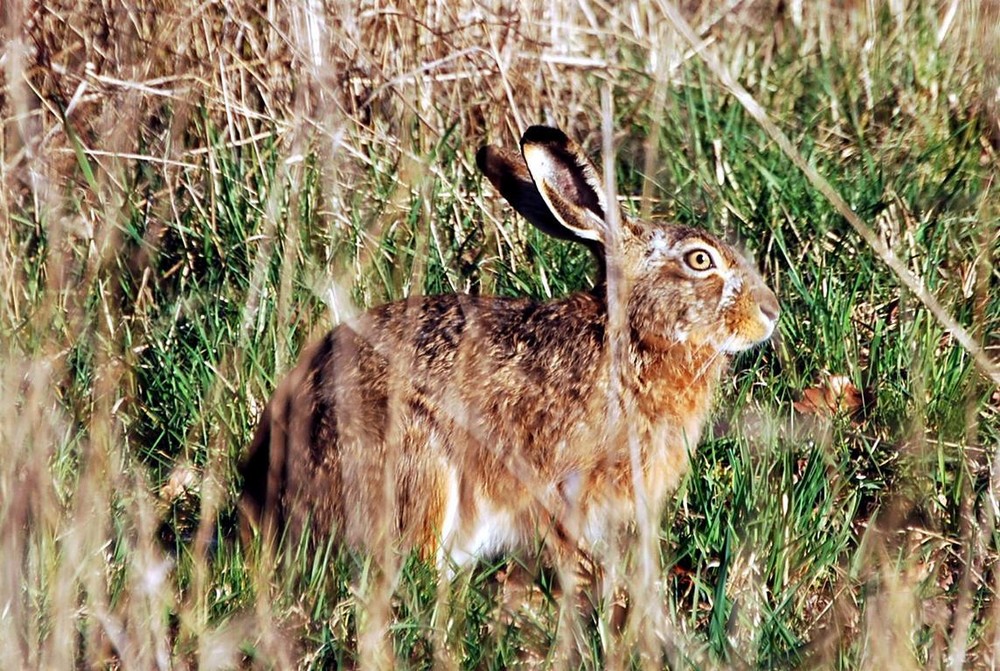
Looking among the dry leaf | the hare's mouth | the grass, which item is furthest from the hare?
the dry leaf

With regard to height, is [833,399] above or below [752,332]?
below

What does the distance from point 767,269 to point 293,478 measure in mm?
1981

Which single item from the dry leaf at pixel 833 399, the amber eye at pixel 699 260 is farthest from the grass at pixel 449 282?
the amber eye at pixel 699 260

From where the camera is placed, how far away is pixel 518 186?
4.98 m

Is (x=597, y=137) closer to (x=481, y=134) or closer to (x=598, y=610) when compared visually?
(x=481, y=134)

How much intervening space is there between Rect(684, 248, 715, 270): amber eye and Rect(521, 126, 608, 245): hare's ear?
0.91ft

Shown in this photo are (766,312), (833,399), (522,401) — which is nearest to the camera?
(522,401)

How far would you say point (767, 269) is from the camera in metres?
5.38

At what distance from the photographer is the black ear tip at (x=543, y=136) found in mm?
4539

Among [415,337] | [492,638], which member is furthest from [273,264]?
[492,638]

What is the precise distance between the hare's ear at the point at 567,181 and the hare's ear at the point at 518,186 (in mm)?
93

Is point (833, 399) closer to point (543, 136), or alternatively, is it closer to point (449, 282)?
point (543, 136)

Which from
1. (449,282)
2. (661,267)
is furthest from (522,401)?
(449,282)

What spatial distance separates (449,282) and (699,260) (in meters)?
1.09
